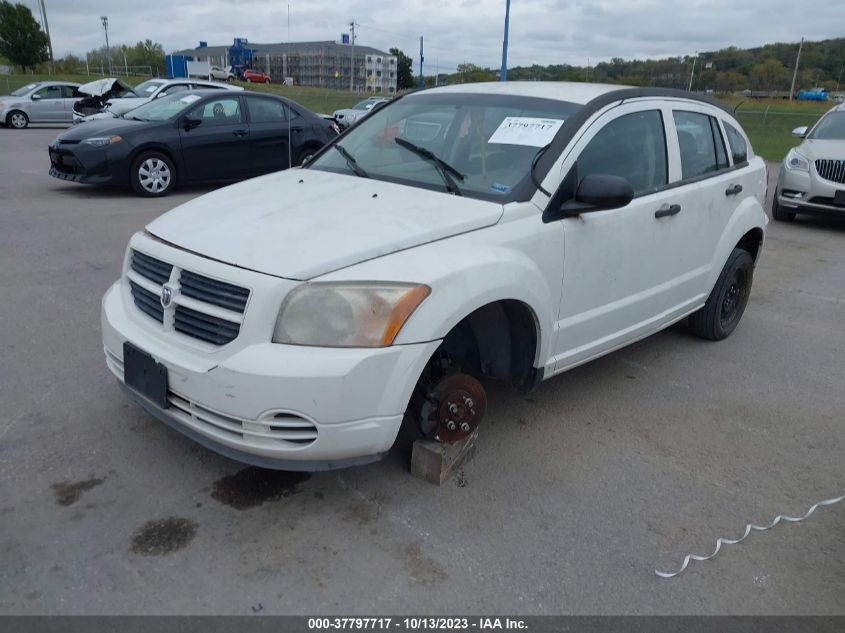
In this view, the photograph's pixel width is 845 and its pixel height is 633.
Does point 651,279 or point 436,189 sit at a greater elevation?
point 436,189

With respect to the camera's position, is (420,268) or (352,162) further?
(352,162)

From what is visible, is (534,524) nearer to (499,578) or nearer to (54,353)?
(499,578)

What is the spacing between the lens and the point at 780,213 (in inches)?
425

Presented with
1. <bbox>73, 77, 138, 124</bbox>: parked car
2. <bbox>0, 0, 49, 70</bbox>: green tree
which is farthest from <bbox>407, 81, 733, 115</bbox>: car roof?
<bbox>0, 0, 49, 70</bbox>: green tree

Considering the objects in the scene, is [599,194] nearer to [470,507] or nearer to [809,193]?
[470,507]

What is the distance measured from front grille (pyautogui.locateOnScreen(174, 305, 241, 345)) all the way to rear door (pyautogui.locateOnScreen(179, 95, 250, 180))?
799cm

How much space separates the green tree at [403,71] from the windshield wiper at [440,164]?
310ft

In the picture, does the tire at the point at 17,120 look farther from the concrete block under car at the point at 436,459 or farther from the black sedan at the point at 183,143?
the concrete block under car at the point at 436,459

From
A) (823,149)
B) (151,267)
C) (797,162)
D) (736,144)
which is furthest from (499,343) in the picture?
(823,149)

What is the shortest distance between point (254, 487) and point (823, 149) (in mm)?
9888

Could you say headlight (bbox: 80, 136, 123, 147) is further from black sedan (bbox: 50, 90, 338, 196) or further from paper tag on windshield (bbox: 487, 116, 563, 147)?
paper tag on windshield (bbox: 487, 116, 563, 147)

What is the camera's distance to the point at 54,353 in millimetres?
4414
